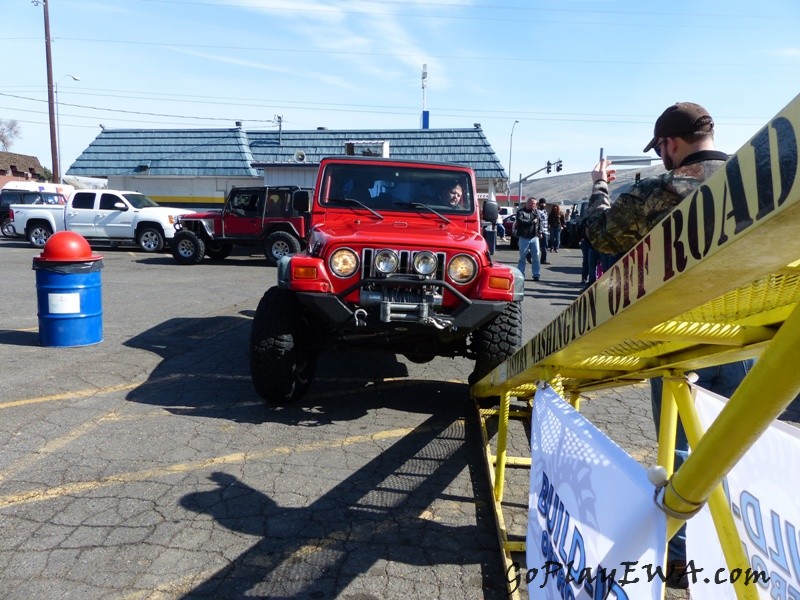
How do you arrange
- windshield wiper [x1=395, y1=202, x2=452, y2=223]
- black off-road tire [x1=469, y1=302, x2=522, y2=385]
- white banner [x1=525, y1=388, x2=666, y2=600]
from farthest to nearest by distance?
windshield wiper [x1=395, y1=202, x2=452, y2=223], black off-road tire [x1=469, y1=302, x2=522, y2=385], white banner [x1=525, y1=388, x2=666, y2=600]

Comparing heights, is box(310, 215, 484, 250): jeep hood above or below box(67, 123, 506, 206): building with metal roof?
below

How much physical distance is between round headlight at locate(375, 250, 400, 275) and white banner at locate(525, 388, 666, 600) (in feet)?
8.44

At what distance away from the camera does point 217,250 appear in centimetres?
1650

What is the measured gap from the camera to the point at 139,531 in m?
2.82

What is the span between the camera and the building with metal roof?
25312 mm

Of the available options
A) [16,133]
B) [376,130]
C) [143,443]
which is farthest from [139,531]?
[16,133]

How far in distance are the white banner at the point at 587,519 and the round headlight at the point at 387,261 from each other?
2.57m

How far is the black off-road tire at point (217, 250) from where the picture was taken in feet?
53.7

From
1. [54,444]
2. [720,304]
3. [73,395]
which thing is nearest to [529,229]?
[73,395]

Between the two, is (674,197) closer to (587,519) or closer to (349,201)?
(587,519)

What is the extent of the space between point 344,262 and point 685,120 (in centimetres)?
244

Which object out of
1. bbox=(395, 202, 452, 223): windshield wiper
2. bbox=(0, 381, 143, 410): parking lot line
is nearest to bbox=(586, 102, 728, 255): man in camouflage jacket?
bbox=(395, 202, 452, 223): windshield wiper

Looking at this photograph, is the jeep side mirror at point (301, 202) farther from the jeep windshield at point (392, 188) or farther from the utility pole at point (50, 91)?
the utility pole at point (50, 91)

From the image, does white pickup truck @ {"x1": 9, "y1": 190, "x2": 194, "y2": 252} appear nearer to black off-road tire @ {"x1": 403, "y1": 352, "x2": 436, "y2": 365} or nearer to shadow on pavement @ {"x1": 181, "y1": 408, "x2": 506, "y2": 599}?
black off-road tire @ {"x1": 403, "y1": 352, "x2": 436, "y2": 365}
